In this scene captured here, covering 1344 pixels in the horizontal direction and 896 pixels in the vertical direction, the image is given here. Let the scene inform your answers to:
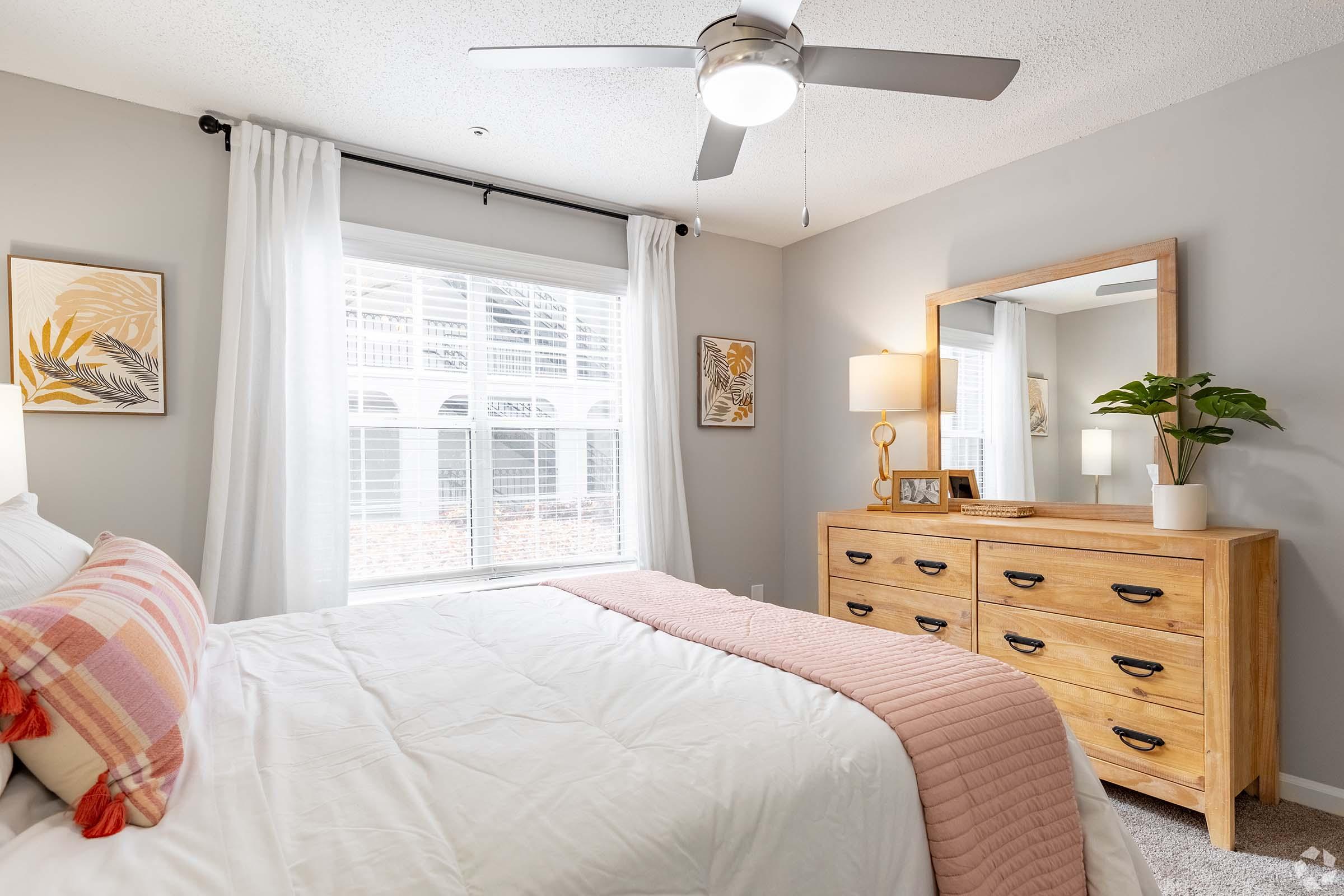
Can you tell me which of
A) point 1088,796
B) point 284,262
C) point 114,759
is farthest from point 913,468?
point 114,759

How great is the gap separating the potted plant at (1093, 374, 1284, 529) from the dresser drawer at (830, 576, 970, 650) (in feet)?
2.49

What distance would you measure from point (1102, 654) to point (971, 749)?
56.1 inches

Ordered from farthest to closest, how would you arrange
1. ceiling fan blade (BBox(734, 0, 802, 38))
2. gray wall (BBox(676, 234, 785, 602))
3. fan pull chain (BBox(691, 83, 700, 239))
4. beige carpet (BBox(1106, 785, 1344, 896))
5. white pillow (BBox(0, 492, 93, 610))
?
gray wall (BBox(676, 234, 785, 602))
fan pull chain (BBox(691, 83, 700, 239))
beige carpet (BBox(1106, 785, 1344, 896))
ceiling fan blade (BBox(734, 0, 802, 38))
white pillow (BBox(0, 492, 93, 610))

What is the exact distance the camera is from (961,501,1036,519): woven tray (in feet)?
10.0

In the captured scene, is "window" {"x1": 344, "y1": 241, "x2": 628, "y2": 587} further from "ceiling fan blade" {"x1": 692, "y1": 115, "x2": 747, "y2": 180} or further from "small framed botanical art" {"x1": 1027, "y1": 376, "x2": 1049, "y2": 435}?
"small framed botanical art" {"x1": 1027, "y1": 376, "x2": 1049, "y2": 435}

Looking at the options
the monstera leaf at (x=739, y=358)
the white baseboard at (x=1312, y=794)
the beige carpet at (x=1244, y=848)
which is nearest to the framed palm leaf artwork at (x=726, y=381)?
the monstera leaf at (x=739, y=358)

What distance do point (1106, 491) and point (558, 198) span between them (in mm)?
2804

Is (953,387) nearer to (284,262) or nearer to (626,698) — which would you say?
(626,698)

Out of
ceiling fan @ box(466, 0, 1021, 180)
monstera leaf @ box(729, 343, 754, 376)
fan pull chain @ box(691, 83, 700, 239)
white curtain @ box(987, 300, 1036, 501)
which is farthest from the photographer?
monstera leaf @ box(729, 343, 754, 376)

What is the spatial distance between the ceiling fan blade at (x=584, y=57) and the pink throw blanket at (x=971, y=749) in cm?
143

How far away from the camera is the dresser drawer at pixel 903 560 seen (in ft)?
9.23

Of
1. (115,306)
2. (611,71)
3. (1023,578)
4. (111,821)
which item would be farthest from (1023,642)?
(115,306)

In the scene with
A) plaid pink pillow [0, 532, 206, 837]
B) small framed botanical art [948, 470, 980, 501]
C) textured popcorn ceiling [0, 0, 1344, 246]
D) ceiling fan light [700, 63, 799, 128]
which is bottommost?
plaid pink pillow [0, 532, 206, 837]

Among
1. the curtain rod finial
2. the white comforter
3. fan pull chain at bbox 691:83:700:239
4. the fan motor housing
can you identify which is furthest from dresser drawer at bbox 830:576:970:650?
the curtain rod finial
